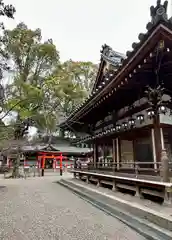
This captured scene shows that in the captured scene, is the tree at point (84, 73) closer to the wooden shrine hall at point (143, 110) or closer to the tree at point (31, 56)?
the tree at point (31, 56)

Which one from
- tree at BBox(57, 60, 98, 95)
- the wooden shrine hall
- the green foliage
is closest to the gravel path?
the wooden shrine hall

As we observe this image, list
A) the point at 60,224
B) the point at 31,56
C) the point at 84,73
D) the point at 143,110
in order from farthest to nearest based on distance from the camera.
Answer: the point at 84,73, the point at 31,56, the point at 143,110, the point at 60,224

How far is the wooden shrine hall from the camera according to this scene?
4.70 m

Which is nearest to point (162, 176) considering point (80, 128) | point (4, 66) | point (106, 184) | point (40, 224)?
point (40, 224)

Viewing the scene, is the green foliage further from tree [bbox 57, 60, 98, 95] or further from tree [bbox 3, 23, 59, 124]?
tree [bbox 57, 60, 98, 95]

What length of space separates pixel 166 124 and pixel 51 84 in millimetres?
17399

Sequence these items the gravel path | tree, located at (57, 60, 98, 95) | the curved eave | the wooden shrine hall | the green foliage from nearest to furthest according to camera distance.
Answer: the gravel path, the curved eave, the wooden shrine hall, the green foliage, tree, located at (57, 60, 98, 95)

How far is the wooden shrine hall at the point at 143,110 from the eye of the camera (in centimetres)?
470

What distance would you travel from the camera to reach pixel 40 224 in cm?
477

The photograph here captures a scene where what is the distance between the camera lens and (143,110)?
7.44 meters

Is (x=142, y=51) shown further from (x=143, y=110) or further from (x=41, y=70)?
(x=41, y=70)

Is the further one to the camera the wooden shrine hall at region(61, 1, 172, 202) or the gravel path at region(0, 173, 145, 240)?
the wooden shrine hall at region(61, 1, 172, 202)

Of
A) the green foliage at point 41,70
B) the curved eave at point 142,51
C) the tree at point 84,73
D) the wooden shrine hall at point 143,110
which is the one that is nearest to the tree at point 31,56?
the green foliage at point 41,70

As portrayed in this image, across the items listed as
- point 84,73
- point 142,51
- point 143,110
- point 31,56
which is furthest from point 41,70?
point 142,51
